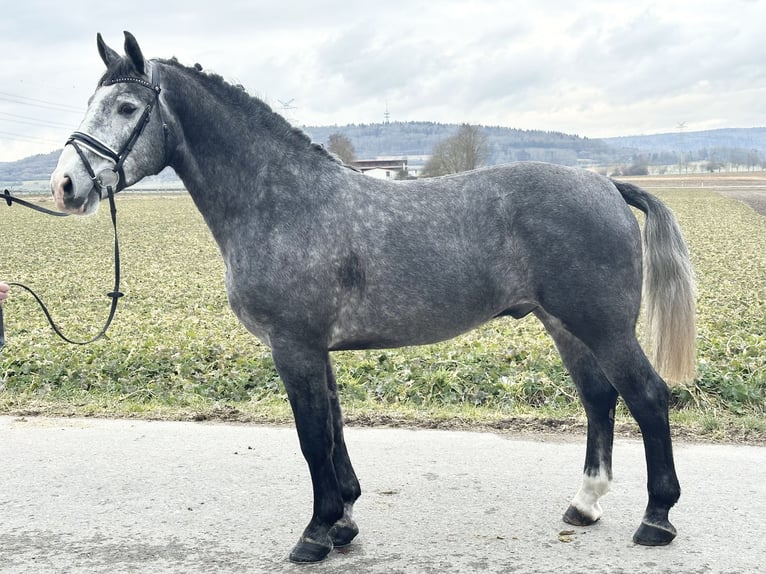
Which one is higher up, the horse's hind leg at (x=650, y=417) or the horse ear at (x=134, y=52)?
the horse ear at (x=134, y=52)

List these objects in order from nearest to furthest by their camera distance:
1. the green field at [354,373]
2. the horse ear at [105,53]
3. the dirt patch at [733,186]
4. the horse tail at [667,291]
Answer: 1. the horse ear at [105,53]
2. the horse tail at [667,291]
3. the green field at [354,373]
4. the dirt patch at [733,186]

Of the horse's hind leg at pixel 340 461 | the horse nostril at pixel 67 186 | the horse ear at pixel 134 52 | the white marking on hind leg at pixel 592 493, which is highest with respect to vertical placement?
the horse ear at pixel 134 52

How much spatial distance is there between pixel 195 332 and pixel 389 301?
6284mm

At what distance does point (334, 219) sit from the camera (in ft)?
12.9

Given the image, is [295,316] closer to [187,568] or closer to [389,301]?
[389,301]

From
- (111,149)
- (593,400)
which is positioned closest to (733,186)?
(593,400)

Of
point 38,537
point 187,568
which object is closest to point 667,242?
point 187,568

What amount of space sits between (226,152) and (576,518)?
113 inches

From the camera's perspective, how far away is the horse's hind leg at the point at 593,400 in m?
4.33

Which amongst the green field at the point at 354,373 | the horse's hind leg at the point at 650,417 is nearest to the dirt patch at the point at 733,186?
the green field at the point at 354,373

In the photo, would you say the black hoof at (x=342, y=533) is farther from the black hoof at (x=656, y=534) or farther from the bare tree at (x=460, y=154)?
the bare tree at (x=460, y=154)

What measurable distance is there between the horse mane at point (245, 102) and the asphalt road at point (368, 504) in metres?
2.23

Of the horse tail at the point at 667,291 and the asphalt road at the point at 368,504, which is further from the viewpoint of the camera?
the horse tail at the point at 667,291

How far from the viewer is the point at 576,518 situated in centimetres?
417
